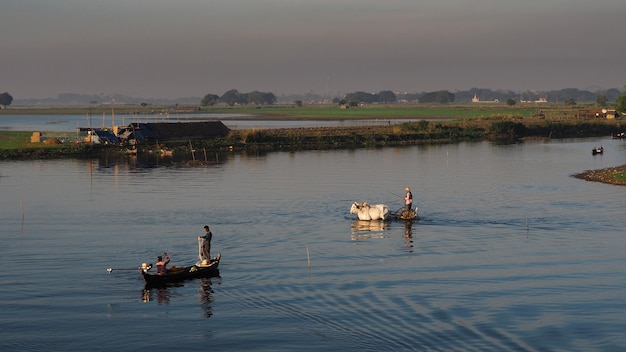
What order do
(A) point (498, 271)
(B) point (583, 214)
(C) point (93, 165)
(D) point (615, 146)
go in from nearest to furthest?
1. (A) point (498, 271)
2. (B) point (583, 214)
3. (C) point (93, 165)
4. (D) point (615, 146)

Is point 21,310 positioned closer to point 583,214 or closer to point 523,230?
point 523,230

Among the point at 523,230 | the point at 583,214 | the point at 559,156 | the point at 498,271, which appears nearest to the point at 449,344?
the point at 498,271

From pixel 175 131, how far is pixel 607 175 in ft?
193

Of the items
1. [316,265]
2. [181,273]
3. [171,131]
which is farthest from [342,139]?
[181,273]

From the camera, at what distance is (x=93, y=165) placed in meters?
86.1

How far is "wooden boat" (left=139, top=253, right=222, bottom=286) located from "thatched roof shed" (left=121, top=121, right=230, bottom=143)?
73435mm

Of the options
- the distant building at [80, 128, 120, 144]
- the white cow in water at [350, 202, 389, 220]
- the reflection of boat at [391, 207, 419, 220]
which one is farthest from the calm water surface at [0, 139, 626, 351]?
the distant building at [80, 128, 120, 144]

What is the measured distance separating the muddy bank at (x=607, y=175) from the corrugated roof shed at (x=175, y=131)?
177 ft

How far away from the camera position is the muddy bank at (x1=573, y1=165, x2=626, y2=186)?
67.9 m

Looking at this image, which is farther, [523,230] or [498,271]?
[523,230]

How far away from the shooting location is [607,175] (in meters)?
71.3

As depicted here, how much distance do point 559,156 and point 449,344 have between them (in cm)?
7718

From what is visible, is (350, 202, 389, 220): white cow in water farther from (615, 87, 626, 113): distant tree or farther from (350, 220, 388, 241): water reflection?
(615, 87, 626, 113): distant tree

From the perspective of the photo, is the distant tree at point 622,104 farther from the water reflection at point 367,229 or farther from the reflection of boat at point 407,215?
the water reflection at point 367,229
